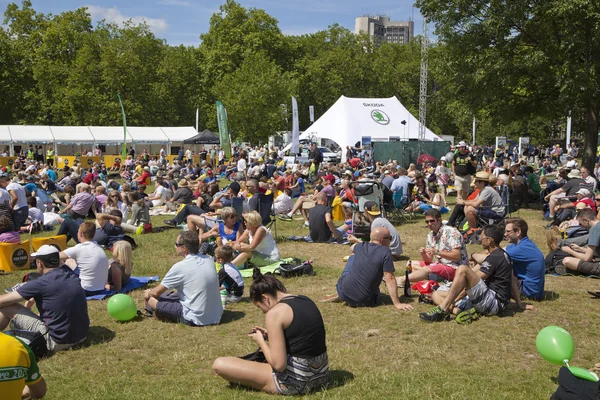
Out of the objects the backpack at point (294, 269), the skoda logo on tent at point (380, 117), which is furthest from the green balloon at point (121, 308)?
the skoda logo on tent at point (380, 117)

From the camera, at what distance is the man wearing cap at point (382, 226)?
916cm

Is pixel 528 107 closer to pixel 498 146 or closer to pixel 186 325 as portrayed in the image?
pixel 186 325

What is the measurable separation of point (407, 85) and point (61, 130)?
41542 mm

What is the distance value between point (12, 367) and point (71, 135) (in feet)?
123

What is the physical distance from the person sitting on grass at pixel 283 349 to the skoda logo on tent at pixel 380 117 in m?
32.8

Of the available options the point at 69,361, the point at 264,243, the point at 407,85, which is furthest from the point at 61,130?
the point at 407,85

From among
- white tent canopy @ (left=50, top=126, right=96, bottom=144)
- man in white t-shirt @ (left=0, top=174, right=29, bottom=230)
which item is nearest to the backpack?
man in white t-shirt @ (left=0, top=174, right=29, bottom=230)

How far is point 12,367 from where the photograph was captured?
121 inches

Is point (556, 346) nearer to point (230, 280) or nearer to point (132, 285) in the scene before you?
point (230, 280)

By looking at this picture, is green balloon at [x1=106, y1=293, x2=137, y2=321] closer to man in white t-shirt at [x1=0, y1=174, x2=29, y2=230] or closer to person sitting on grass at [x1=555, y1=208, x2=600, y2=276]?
person sitting on grass at [x1=555, y1=208, x2=600, y2=276]

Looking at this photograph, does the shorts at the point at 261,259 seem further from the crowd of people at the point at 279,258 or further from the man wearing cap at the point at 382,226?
the man wearing cap at the point at 382,226

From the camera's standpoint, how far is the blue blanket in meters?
7.70

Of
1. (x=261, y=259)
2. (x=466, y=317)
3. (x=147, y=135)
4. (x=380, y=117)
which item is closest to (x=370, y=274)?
(x=466, y=317)

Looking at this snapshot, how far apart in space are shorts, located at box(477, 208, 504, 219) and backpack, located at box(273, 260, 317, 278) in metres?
3.74
